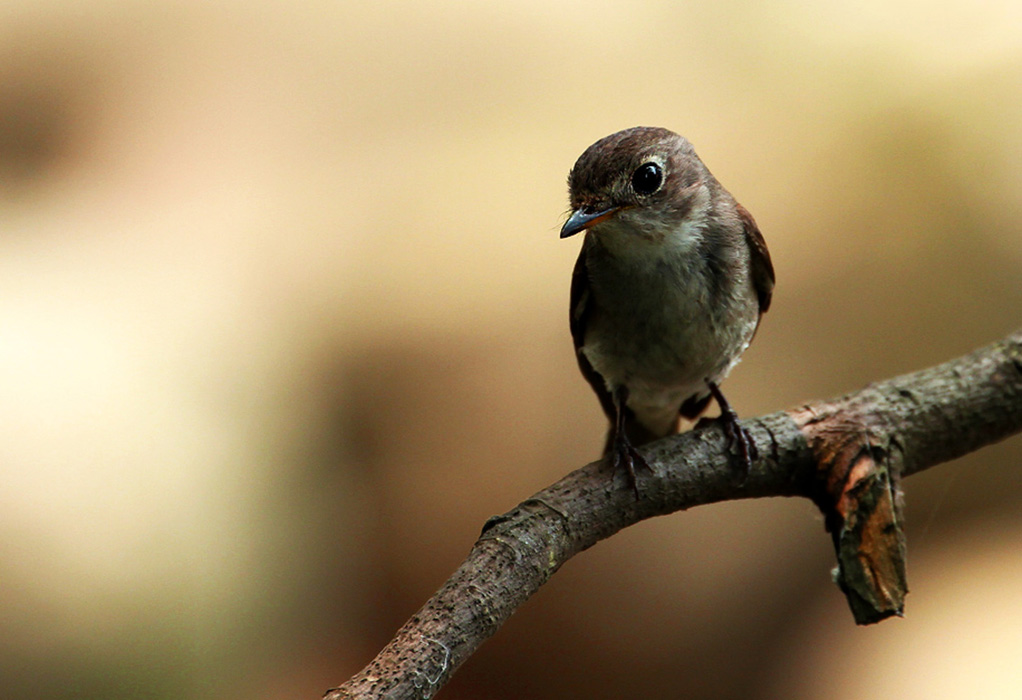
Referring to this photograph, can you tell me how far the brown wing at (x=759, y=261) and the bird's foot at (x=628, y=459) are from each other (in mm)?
737

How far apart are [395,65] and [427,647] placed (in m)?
4.16

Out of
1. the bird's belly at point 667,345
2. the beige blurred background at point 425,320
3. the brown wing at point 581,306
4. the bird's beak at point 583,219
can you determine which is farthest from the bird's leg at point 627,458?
the beige blurred background at point 425,320

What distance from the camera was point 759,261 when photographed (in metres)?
2.92

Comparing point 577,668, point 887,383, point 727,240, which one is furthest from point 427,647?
point 577,668

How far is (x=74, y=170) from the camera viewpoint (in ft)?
16.1

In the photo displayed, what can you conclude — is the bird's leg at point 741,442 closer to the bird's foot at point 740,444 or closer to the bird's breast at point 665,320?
the bird's foot at point 740,444

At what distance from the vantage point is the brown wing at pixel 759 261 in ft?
9.46

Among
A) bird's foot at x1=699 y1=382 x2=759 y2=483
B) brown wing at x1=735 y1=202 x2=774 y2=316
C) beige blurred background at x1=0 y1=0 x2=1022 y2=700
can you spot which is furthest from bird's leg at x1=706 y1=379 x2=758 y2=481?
beige blurred background at x1=0 y1=0 x2=1022 y2=700

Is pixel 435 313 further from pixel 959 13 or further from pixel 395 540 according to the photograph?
pixel 959 13

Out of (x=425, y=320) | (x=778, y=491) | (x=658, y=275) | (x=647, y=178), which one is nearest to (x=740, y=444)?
(x=778, y=491)

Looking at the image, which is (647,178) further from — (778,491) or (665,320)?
(778,491)

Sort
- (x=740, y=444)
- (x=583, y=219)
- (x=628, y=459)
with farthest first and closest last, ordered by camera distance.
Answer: (x=740, y=444)
(x=628, y=459)
(x=583, y=219)

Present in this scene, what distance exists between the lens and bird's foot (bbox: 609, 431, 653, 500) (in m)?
2.52

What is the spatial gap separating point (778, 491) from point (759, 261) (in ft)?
2.39
